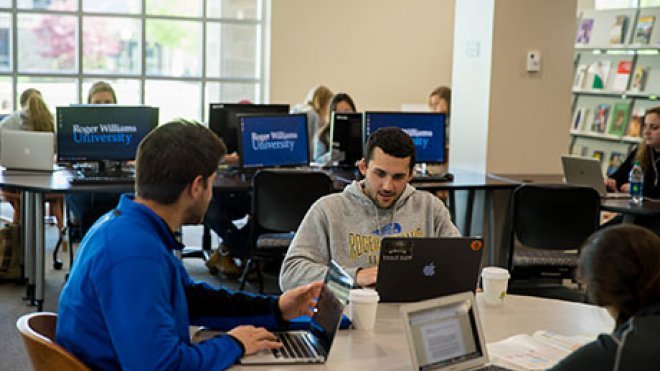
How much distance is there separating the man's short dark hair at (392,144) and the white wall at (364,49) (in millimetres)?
5901

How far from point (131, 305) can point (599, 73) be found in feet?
25.9

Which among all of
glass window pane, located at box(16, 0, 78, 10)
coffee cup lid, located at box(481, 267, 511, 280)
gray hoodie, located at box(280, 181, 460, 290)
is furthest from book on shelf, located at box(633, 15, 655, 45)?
coffee cup lid, located at box(481, 267, 511, 280)

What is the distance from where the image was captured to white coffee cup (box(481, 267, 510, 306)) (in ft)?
9.42

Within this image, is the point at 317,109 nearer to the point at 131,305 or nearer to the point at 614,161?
the point at 614,161

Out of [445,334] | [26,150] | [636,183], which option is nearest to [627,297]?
[445,334]

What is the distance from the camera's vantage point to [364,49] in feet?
31.1

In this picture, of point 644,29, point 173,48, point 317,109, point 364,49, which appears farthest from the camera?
point 364,49

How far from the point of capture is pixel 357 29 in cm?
941

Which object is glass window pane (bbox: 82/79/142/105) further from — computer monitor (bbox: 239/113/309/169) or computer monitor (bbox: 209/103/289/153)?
computer monitor (bbox: 239/113/309/169)

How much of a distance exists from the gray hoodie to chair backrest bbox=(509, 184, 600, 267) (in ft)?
6.37

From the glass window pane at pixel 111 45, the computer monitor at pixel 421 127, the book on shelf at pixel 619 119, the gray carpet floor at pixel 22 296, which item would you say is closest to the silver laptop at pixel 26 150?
the gray carpet floor at pixel 22 296

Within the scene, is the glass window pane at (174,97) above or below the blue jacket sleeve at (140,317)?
above

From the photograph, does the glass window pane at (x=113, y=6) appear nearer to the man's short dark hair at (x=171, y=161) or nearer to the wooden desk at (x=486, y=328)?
the wooden desk at (x=486, y=328)

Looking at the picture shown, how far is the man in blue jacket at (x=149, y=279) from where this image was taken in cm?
201
